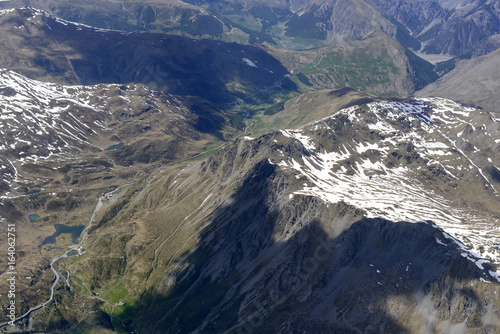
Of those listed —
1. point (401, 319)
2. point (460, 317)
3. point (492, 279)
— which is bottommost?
point (401, 319)

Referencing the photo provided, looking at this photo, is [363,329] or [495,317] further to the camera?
[363,329]

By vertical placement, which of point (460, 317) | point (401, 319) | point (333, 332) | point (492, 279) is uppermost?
point (492, 279)

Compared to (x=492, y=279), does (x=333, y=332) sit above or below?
below

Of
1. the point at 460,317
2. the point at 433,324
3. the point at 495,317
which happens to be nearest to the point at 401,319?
the point at 433,324

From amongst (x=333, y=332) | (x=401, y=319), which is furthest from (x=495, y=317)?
(x=333, y=332)

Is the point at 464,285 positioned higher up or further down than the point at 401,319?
higher up

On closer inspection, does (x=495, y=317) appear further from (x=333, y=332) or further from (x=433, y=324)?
(x=333, y=332)

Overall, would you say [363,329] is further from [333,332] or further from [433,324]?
[433,324]

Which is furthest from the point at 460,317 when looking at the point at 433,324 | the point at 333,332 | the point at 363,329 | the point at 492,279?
the point at 333,332

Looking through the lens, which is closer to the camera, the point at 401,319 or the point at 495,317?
the point at 495,317
